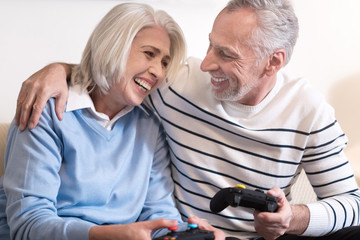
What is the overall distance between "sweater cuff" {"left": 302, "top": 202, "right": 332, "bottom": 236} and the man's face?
387 millimetres

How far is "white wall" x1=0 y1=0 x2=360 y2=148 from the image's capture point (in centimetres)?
173

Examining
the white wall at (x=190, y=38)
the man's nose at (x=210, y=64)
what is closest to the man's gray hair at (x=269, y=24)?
the man's nose at (x=210, y=64)

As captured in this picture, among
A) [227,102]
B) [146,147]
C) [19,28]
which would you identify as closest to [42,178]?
[146,147]

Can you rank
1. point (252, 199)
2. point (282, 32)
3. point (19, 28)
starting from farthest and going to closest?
point (19, 28) < point (282, 32) < point (252, 199)

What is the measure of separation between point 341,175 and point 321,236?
20 cm

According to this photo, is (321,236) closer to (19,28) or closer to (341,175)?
(341,175)

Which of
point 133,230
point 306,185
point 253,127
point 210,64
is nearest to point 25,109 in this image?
point 133,230

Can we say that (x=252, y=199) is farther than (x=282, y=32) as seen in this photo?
No

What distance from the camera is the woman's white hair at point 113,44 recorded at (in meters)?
1.35

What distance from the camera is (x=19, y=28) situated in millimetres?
1722

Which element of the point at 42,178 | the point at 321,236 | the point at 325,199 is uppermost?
the point at 42,178

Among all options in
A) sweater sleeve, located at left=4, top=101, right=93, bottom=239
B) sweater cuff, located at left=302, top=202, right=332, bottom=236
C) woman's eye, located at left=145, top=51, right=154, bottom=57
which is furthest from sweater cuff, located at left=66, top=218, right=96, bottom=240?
sweater cuff, located at left=302, top=202, right=332, bottom=236

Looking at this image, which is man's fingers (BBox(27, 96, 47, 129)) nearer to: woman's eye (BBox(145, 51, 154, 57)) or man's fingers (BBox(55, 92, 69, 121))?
man's fingers (BBox(55, 92, 69, 121))

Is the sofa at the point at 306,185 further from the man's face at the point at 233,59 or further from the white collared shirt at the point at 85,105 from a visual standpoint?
the white collared shirt at the point at 85,105
